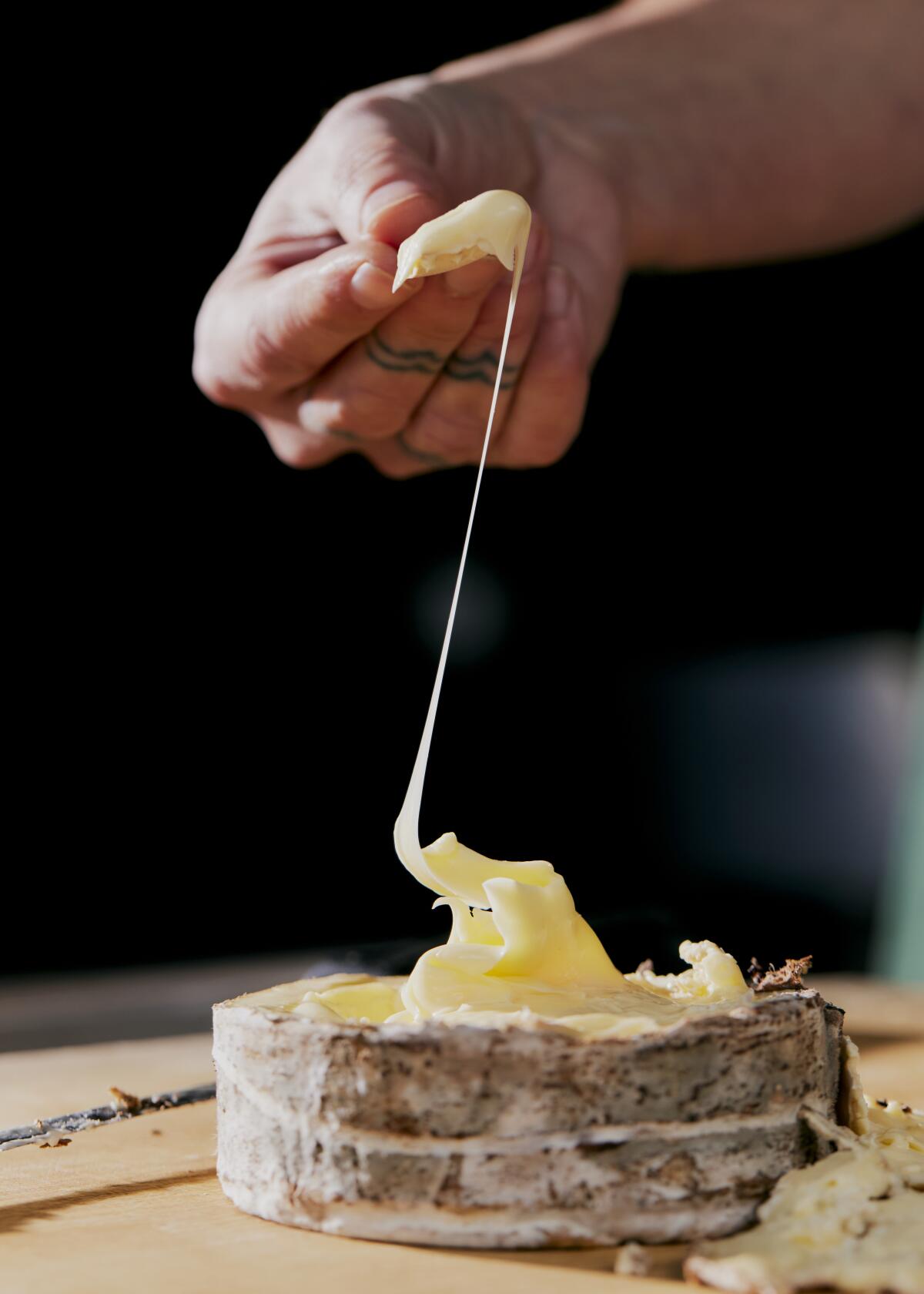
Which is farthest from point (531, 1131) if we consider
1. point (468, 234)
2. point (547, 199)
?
point (547, 199)

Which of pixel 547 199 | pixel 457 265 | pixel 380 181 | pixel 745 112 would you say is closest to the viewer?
pixel 457 265

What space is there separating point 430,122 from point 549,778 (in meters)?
2.60

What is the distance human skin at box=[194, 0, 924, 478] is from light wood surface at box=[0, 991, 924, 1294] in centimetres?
82

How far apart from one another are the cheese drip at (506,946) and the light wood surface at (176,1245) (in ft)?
0.57

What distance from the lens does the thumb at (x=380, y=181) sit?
135 centimetres

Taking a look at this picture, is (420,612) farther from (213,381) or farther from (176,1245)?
(176,1245)

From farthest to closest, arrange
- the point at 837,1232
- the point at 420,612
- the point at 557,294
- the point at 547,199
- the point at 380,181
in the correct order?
the point at 420,612 < the point at 547,199 < the point at 557,294 < the point at 380,181 < the point at 837,1232

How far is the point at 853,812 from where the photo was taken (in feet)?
13.8

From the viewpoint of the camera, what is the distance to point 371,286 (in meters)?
1.35

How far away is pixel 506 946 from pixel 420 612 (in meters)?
2.65

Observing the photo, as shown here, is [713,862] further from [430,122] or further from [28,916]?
[430,122]

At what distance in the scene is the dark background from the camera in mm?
3281

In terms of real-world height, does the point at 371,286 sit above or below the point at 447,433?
above

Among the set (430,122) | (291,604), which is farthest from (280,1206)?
(291,604)
